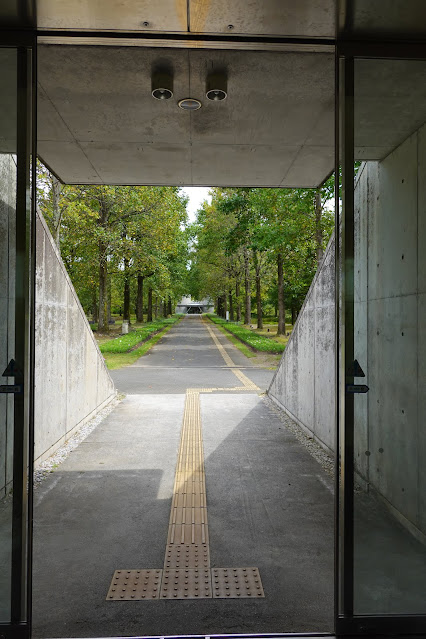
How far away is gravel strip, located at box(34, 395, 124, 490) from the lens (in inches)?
229

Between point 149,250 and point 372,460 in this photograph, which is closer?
point 372,460

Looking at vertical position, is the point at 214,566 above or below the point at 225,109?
below

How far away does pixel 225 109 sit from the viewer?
176 inches

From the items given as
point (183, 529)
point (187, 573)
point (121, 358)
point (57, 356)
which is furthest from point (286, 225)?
point (187, 573)

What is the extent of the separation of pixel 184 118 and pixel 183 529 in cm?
412

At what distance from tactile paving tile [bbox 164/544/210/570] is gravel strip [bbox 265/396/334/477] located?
97.7 inches

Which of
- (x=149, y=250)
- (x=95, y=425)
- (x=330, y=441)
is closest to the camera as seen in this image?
(x=330, y=441)

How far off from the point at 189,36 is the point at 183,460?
5.13 metres

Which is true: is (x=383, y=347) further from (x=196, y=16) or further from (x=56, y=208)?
(x=56, y=208)

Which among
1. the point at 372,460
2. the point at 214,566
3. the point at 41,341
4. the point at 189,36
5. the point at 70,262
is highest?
the point at 70,262

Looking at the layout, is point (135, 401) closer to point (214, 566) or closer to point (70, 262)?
point (214, 566)

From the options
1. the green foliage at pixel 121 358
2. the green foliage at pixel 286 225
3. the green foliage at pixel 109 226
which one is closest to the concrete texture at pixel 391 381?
the green foliage at pixel 286 225

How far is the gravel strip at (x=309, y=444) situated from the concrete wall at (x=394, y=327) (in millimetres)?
1259

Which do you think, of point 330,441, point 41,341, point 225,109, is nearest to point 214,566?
point 330,441
